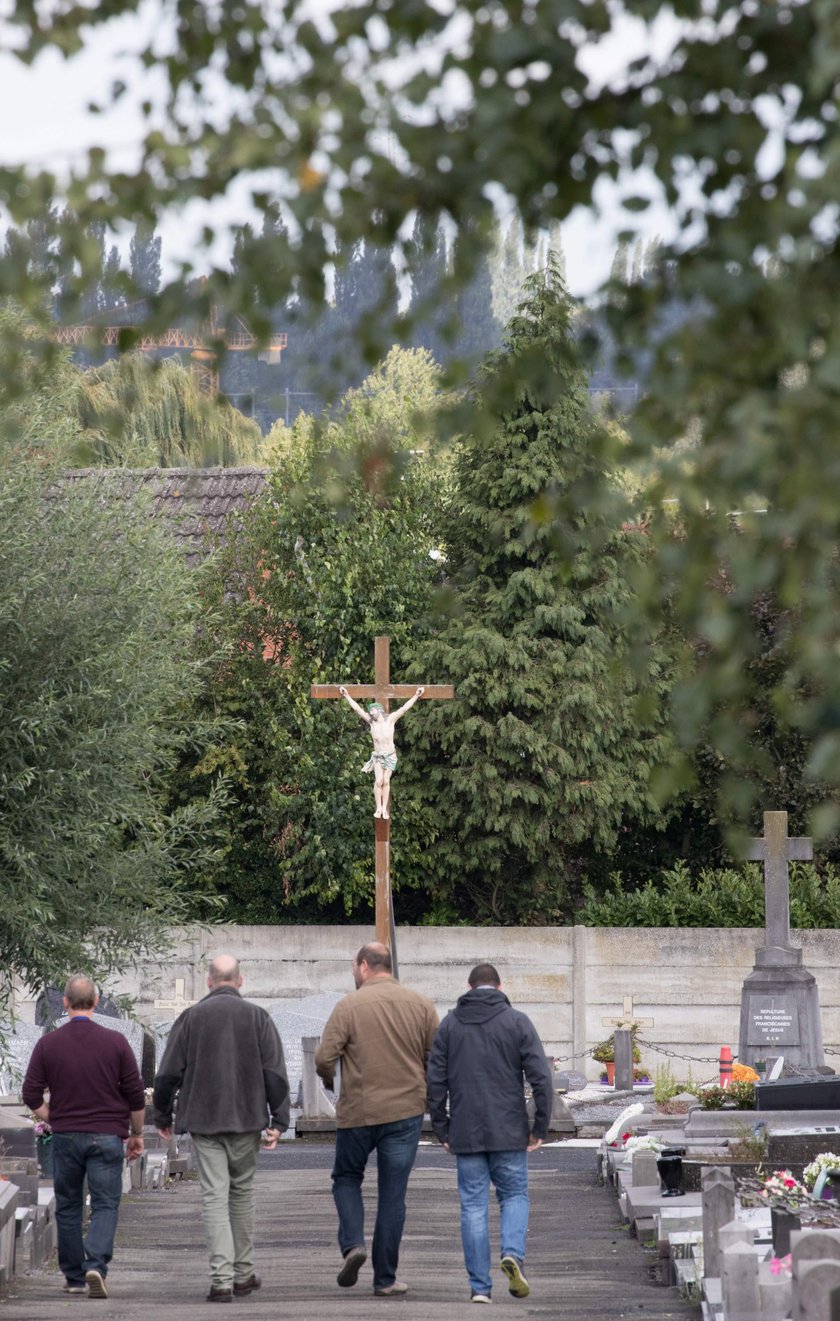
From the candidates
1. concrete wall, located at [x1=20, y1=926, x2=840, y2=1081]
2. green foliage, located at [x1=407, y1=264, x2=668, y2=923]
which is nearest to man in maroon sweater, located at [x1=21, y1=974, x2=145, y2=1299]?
concrete wall, located at [x1=20, y1=926, x2=840, y2=1081]

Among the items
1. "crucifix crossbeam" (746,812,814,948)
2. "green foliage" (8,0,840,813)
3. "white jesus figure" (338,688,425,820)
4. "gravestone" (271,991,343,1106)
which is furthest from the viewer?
"gravestone" (271,991,343,1106)

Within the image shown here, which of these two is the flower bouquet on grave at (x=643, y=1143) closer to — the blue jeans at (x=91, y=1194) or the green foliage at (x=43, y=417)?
the blue jeans at (x=91, y=1194)

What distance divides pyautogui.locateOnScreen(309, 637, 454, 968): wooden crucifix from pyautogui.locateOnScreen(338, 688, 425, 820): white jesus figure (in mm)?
11

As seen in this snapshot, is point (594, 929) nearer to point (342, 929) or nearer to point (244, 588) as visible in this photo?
point (342, 929)

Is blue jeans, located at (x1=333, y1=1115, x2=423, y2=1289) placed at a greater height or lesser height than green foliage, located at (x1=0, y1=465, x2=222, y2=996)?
lesser

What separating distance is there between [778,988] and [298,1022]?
222 inches

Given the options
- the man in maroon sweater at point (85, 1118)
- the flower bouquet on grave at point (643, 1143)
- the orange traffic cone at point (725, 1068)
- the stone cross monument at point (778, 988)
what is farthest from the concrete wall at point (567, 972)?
the man in maroon sweater at point (85, 1118)

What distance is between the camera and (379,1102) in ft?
30.3

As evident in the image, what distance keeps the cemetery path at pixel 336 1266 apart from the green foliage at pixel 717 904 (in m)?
9.74

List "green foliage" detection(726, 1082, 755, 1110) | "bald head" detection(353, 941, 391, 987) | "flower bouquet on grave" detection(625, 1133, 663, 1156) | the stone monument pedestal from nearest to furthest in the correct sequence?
"bald head" detection(353, 941, 391, 987)
"flower bouquet on grave" detection(625, 1133, 663, 1156)
"green foliage" detection(726, 1082, 755, 1110)
the stone monument pedestal

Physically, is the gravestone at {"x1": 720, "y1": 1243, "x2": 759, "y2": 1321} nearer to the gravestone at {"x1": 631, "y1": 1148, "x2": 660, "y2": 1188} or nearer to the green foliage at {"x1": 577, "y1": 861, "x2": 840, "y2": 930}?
the gravestone at {"x1": 631, "y1": 1148, "x2": 660, "y2": 1188}

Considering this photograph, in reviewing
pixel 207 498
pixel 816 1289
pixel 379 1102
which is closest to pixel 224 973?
pixel 379 1102

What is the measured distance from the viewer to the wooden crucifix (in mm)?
21047

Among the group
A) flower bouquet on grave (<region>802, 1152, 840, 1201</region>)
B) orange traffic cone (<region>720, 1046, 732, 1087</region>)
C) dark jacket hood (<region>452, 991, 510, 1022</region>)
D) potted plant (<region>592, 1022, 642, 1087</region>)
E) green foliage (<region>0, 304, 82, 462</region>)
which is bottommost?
potted plant (<region>592, 1022, 642, 1087</region>)
